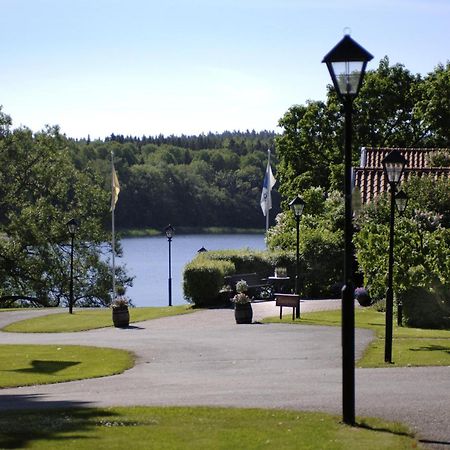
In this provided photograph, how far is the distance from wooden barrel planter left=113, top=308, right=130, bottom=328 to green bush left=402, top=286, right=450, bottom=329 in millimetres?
9442

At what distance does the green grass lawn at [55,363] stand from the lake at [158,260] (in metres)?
16.8

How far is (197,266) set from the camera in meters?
37.1

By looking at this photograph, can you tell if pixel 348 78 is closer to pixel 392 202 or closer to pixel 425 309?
pixel 392 202

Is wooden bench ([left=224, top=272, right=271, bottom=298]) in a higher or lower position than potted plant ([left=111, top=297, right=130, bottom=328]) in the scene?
higher

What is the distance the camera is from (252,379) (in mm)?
18734

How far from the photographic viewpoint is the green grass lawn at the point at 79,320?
3397 centimetres

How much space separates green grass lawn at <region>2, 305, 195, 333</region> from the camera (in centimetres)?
3397

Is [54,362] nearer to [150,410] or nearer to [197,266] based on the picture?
[150,410]

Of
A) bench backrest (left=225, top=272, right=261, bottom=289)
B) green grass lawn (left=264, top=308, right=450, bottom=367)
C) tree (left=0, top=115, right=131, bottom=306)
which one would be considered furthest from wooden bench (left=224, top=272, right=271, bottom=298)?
tree (left=0, top=115, right=131, bottom=306)

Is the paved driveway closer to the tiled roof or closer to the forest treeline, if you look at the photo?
the tiled roof

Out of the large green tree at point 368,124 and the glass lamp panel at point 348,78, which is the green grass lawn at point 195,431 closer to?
the glass lamp panel at point 348,78

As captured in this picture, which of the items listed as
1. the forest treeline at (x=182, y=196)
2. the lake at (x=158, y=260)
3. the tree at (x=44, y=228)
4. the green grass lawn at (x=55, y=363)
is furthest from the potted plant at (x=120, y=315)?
the forest treeline at (x=182, y=196)

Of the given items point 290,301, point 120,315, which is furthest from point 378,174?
point 120,315

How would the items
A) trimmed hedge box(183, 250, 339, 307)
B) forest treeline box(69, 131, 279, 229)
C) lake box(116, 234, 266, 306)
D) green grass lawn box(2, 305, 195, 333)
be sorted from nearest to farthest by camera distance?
green grass lawn box(2, 305, 195, 333) < trimmed hedge box(183, 250, 339, 307) < lake box(116, 234, 266, 306) < forest treeline box(69, 131, 279, 229)
